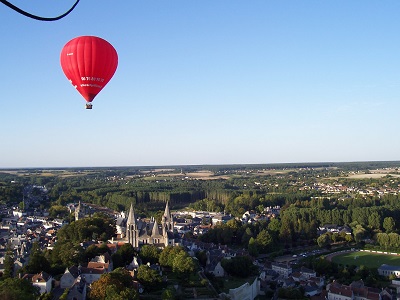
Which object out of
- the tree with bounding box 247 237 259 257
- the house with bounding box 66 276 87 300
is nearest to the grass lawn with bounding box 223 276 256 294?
the house with bounding box 66 276 87 300

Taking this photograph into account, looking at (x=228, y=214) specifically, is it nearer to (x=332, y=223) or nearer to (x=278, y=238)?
(x=332, y=223)

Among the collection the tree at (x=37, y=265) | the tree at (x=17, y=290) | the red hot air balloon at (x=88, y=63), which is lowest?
the tree at (x=37, y=265)

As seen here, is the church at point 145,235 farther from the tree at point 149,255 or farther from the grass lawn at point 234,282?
the grass lawn at point 234,282

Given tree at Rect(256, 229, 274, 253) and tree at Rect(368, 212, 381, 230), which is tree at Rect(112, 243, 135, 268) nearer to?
tree at Rect(256, 229, 274, 253)

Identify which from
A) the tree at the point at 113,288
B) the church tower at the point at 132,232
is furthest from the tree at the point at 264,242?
the tree at the point at 113,288

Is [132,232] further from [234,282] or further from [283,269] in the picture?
[283,269]

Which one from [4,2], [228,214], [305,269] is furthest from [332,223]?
[4,2]
